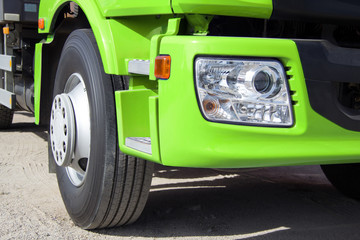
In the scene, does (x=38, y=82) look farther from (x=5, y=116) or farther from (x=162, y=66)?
(x=5, y=116)

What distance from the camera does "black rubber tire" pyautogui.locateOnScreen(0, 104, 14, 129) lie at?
586cm

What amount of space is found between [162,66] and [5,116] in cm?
435

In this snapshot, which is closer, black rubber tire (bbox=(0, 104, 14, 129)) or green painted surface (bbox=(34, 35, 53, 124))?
green painted surface (bbox=(34, 35, 53, 124))

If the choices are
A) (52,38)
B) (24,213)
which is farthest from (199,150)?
(52,38)

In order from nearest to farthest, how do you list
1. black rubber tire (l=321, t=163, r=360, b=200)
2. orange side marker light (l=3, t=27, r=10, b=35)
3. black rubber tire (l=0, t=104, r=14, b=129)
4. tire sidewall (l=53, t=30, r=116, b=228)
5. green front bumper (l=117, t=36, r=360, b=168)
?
green front bumper (l=117, t=36, r=360, b=168), tire sidewall (l=53, t=30, r=116, b=228), black rubber tire (l=321, t=163, r=360, b=200), orange side marker light (l=3, t=27, r=10, b=35), black rubber tire (l=0, t=104, r=14, b=129)

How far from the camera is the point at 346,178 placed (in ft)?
11.5

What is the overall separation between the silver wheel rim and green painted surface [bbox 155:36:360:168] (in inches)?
31.5

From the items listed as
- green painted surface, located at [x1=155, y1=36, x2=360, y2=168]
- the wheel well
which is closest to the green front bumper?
green painted surface, located at [x1=155, y1=36, x2=360, y2=168]

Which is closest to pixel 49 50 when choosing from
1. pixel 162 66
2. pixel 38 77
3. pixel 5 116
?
pixel 38 77

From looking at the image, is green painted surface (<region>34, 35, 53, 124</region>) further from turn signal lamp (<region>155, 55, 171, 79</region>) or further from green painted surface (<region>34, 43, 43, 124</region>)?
turn signal lamp (<region>155, 55, 171, 79</region>)

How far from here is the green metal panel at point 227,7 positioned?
1969mm

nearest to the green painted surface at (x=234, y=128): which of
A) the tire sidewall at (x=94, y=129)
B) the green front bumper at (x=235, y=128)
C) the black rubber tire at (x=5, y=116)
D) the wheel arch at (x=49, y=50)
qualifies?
the green front bumper at (x=235, y=128)

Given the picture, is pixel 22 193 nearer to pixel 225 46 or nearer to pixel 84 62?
pixel 84 62

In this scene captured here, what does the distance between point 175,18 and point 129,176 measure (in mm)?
828
